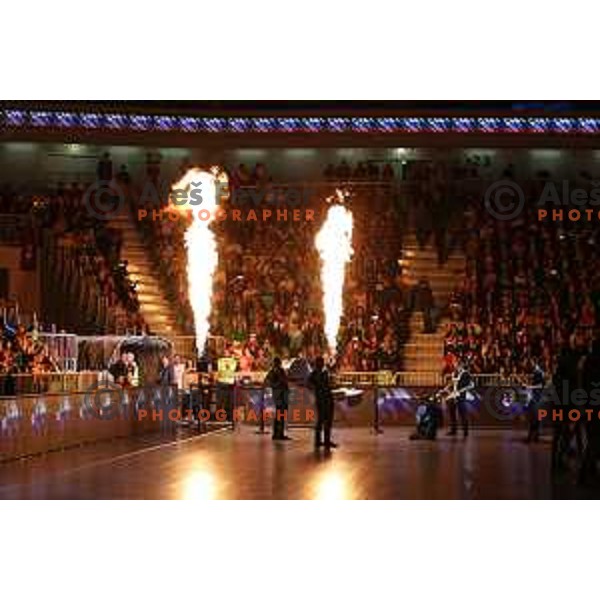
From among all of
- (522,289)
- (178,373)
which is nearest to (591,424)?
(178,373)

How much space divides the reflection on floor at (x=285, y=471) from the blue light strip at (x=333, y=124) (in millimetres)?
10713

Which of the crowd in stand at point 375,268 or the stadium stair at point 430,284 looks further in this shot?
the stadium stair at point 430,284

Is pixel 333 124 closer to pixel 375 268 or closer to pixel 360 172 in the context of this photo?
pixel 360 172

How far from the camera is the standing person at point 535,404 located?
22.5 m

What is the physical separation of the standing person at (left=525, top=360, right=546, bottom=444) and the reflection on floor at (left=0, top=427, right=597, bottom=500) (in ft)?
1.17

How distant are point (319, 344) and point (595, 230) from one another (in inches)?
271

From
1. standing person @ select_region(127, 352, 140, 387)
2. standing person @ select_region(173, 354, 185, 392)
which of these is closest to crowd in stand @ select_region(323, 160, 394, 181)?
standing person @ select_region(173, 354, 185, 392)

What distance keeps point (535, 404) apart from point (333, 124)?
37.0 ft

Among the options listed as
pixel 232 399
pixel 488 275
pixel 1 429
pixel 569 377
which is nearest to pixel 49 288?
pixel 232 399

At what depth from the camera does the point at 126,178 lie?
3133 cm

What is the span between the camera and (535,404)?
2256 centimetres

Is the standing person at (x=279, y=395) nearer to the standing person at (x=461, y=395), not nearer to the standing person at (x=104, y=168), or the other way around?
the standing person at (x=461, y=395)

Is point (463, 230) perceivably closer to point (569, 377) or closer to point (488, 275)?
point (488, 275)

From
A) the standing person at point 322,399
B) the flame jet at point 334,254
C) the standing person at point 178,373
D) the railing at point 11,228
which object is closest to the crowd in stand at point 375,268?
the flame jet at point 334,254
